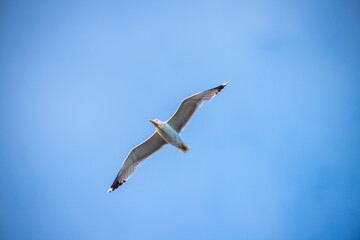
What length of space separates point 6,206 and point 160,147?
2097 cm

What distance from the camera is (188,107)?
8.19 meters

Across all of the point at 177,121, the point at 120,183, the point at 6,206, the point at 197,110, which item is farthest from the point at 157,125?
the point at 6,206

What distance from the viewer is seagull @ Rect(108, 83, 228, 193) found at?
317 inches

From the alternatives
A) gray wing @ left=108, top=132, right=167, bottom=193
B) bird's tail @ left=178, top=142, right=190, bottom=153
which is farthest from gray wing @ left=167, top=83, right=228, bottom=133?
gray wing @ left=108, top=132, right=167, bottom=193

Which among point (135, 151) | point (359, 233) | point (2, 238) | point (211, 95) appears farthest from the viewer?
point (2, 238)

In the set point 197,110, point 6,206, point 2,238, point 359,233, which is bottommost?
point 359,233

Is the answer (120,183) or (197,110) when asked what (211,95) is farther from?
(120,183)

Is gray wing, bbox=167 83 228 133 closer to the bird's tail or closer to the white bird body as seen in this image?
the white bird body

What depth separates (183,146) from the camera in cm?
827

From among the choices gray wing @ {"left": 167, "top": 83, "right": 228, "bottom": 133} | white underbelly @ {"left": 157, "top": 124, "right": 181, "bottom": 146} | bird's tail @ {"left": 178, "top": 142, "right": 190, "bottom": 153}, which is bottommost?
bird's tail @ {"left": 178, "top": 142, "right": 190, "bottom": 153}

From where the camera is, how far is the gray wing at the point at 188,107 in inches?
315

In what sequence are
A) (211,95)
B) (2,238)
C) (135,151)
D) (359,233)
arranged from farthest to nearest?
1. (2,238)
2. (359,233)
3. (135,151)
4. (211,95)

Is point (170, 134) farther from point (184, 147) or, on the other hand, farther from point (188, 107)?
point (188, 107)

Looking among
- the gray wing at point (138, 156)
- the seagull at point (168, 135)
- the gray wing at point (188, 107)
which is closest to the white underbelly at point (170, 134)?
the seagull at point (168, 135)
